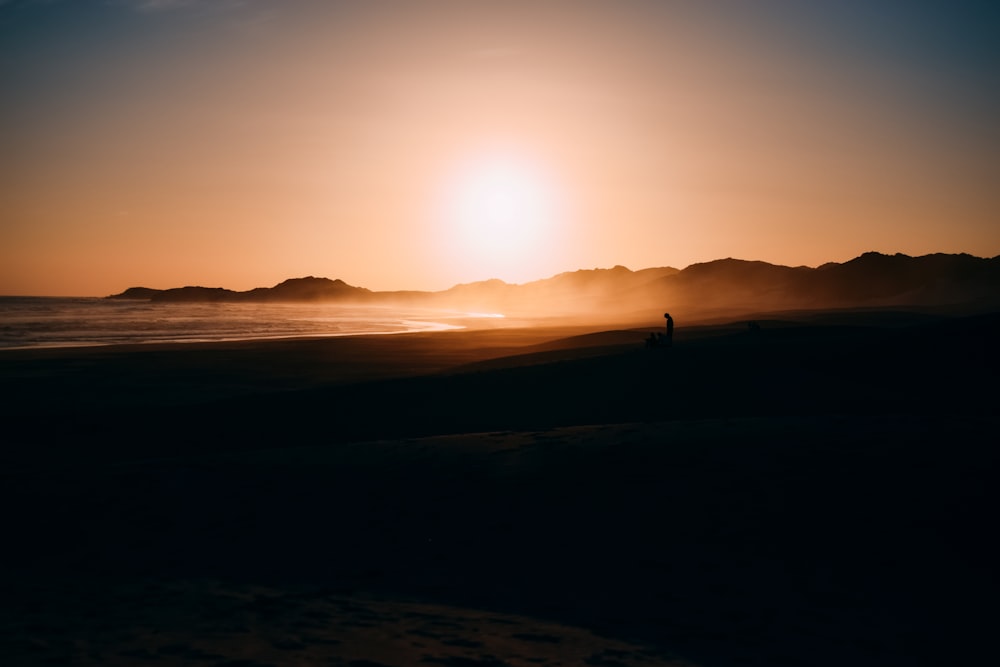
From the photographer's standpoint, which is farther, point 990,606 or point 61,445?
point 61,445

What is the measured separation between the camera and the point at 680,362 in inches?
931

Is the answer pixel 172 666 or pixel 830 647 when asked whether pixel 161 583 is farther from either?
pixel 830 647

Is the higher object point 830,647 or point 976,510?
point 976,510

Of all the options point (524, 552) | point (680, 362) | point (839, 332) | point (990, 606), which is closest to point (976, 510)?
point (990, 606)

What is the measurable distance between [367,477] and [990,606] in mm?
8667

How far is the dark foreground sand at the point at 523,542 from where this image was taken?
6621 millimetres

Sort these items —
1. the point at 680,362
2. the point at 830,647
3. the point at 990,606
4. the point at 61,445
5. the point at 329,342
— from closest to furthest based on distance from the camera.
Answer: the point at 830,647 → the point at 990,606 → the point at 61,445 → the point at 680,362 → the point at 329,342

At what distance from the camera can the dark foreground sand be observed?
6.62 m

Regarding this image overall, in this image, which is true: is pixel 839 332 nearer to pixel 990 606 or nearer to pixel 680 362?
pixel 680 362

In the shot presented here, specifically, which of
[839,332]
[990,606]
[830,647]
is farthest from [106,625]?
[839,332]

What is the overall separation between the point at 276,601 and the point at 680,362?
18095 millimetres

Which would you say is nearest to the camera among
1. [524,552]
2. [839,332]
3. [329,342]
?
[524,552]

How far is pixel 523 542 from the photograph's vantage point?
30.4 feet

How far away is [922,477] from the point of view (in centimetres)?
1014
